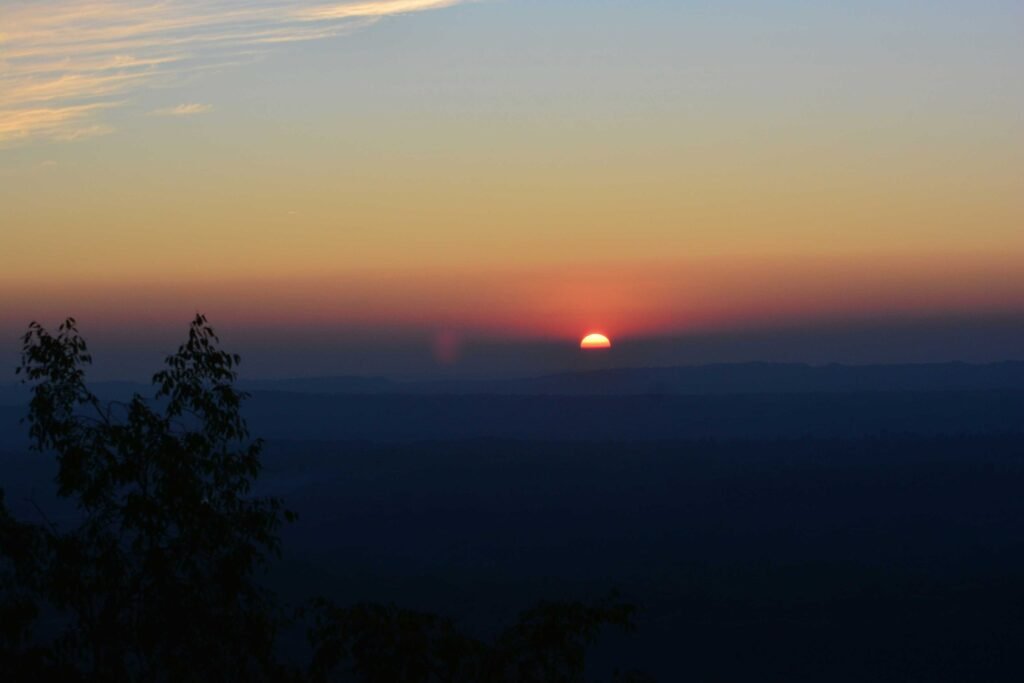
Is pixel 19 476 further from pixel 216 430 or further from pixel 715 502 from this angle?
pixel 216 430

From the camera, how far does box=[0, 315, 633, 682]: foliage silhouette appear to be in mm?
13586

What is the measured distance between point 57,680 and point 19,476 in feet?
472

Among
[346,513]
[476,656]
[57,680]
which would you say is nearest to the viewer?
[57,680]

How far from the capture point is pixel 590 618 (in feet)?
45.9

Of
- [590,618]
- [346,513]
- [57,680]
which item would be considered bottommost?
[57,680]

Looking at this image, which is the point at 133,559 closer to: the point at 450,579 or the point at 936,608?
the point at 936,608

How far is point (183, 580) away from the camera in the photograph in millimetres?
14234

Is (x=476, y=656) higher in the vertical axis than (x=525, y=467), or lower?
lower

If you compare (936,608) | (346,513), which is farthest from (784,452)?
(936,608)

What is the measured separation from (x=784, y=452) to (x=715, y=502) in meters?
59.7

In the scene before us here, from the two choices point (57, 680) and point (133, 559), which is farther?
point (133, 559)

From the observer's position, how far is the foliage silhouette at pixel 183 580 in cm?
1359

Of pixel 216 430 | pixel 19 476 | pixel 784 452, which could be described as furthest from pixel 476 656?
pixel 784 452

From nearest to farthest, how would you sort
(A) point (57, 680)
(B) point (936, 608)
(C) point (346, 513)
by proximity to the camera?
(A) point (57, 680)
(B) point (936, 608)
(C) point (346, 513)
